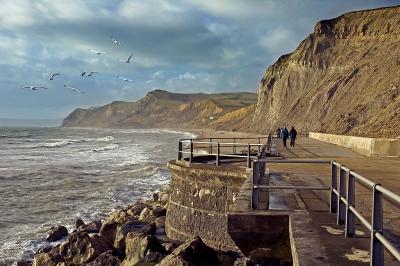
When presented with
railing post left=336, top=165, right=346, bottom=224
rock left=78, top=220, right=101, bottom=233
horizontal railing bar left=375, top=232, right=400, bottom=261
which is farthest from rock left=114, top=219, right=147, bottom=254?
horizontal railing bar left=375, top=232, right=400, bottom=261

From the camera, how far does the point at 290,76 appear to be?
74812 millimetres

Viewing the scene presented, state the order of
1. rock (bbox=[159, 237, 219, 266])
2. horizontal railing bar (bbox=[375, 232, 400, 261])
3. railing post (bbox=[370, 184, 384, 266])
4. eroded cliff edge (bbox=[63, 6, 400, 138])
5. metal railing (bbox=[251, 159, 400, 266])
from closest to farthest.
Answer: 1. horizontal railing bar (bbox=[375, 232, 400, 261])
2. metal railing (bbox=[251, 159, 400, 266])
3. railing post (bbox=[370, 184, 384, 266])
4. rock (bbox=[159, 237, 219, 266])
5. eroded cliff edge (bbox=[63, 6, 400, 138])

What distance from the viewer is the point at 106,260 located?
1027 centimetres

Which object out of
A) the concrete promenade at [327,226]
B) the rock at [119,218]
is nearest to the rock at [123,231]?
the rock at [119,218]

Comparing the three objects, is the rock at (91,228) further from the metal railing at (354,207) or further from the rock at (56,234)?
the metal railing at (354,207)

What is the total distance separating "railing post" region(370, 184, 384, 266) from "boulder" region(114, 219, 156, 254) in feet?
28.1

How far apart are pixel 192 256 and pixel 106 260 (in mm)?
3025

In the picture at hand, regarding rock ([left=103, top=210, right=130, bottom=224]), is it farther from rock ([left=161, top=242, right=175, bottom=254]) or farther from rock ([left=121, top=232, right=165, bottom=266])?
rock ([left=121, top=232, right=165, bottom=266])

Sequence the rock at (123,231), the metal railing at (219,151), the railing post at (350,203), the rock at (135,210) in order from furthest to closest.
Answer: the rock at (135,210)
the rock at (123,231)
the metal railing at (219,151)
the railing post at (350,203)

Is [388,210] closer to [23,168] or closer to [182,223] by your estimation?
[182,223]

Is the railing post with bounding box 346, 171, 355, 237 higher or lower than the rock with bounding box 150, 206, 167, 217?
higher

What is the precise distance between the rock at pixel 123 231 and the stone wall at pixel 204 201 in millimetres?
887

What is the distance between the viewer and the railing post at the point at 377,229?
11.2ft

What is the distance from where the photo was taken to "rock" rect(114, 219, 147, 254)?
39.0 ft
